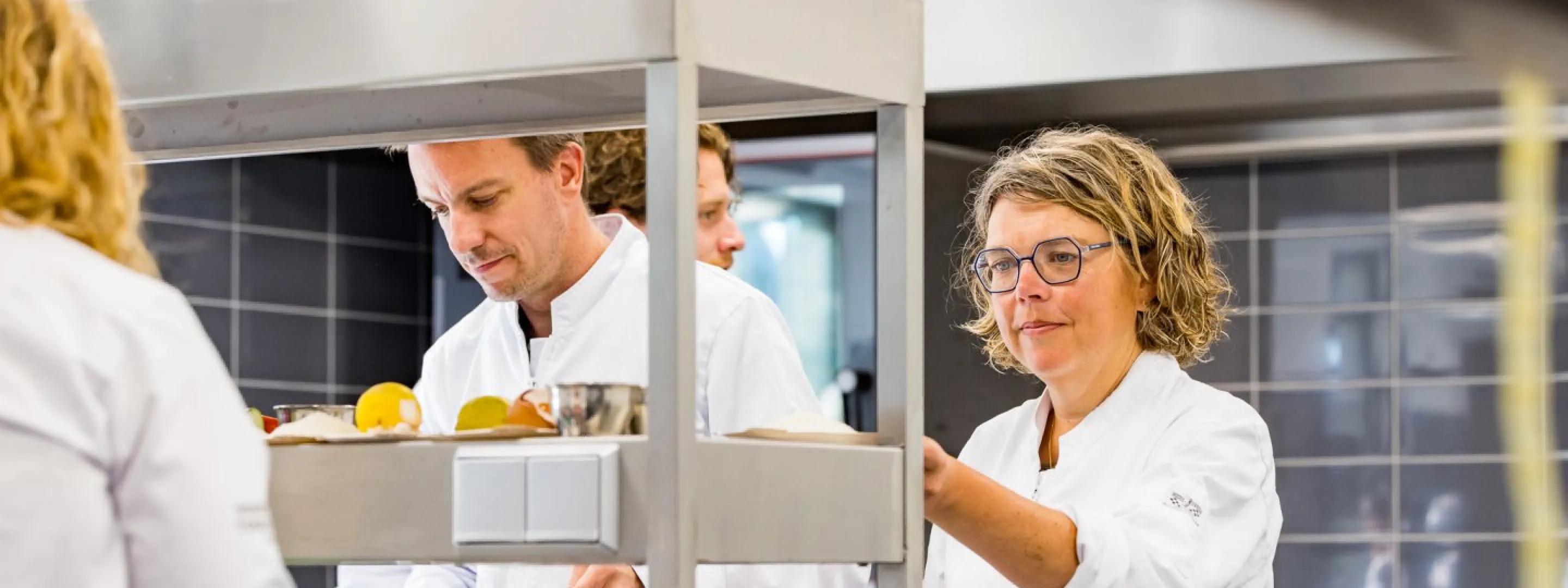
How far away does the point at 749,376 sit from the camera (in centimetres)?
182

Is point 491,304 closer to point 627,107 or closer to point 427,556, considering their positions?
point 627,107

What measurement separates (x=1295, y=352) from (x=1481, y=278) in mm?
300

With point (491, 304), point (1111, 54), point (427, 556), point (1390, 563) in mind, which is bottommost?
point (1390, 563)

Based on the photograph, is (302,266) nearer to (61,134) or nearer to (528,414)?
(528,414)

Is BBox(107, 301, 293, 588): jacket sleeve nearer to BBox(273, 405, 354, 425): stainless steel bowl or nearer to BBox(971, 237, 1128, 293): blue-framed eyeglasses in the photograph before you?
BBox(273, 405, 354, 425): stainless steel bowl

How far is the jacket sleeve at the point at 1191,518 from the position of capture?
1599 mm

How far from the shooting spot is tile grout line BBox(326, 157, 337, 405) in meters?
3.65

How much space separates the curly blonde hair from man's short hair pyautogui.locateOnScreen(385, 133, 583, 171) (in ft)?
1.53

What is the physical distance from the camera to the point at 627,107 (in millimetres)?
1418

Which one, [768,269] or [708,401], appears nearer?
[708,401]

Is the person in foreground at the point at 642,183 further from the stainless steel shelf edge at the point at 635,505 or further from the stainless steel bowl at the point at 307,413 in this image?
the stainless steel shelf edge at the point at 635,505

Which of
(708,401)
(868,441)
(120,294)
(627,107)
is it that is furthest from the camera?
(708,401)

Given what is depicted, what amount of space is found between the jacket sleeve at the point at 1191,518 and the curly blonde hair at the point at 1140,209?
182 mm

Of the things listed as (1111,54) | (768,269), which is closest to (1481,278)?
(1111,54)
